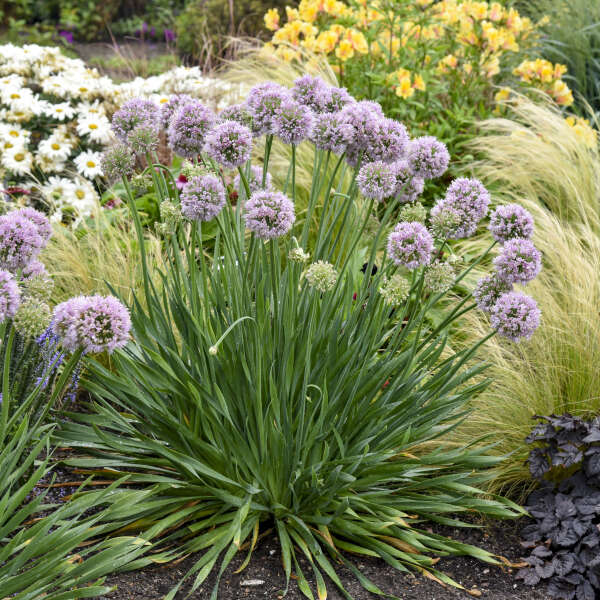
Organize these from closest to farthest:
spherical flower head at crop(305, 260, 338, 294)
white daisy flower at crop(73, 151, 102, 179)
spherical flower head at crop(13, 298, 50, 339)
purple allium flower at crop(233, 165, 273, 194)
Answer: spherical flower head at crop(13, 298, 50, 339) < spherical flower head at crop(305, 260, 338, 294) < purple allium flower at crop(233, 165, 273, 194) < white daisy flower at crop(73, 151, 102, 179)

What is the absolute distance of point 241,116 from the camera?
2.65m

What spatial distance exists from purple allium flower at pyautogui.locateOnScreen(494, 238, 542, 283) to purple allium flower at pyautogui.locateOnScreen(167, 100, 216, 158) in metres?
1.06

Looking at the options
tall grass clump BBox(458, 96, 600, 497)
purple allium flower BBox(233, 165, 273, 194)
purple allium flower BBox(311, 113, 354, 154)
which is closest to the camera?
purple allium flower BBox(311, 113, 354, 154)

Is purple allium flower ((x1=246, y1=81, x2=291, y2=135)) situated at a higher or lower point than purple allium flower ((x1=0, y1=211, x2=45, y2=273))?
higher

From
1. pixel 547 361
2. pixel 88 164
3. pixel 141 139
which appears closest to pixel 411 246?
pixel 141 139

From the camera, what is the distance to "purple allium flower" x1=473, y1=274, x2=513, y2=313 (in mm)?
2617

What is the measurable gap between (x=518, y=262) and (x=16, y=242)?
1560 mm

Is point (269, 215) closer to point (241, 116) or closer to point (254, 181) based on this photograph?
point (241, 116)

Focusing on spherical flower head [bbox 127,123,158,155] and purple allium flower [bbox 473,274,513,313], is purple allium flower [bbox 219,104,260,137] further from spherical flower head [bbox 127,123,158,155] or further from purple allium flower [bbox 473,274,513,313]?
purple allium flower [bbox 473,274,513,313]

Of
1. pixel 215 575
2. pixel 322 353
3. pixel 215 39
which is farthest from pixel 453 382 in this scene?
pixel 215 39

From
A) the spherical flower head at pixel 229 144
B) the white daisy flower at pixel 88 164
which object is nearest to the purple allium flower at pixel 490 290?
the spherical flower head at pixel 229 144

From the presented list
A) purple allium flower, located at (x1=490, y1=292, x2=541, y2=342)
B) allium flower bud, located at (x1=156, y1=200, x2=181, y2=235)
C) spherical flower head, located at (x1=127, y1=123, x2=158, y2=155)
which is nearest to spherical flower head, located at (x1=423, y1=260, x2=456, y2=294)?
purple allium flower, located at (x1=490, y1=292, x2=541, y2=342)

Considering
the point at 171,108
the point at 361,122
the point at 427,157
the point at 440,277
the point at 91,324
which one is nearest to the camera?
the point at 91,324

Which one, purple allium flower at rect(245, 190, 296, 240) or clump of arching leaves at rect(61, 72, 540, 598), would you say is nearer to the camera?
purple allium flower at rect(245, 190, 296, 240)
